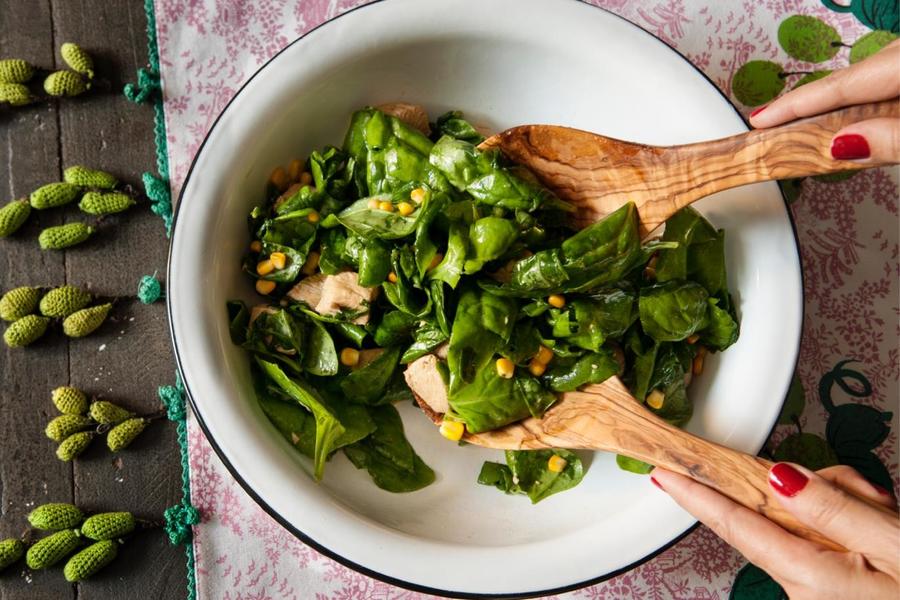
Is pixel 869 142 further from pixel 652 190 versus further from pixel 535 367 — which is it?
pixel 535 367

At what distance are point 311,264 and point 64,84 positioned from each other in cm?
93

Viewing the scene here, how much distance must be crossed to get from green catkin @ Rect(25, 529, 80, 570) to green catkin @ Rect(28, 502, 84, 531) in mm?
22

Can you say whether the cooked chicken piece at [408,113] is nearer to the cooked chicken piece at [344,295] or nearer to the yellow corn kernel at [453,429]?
the cooked chicken piece at [344,295]

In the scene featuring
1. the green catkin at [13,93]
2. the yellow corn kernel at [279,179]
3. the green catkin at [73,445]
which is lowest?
the green catkin at [73,445]

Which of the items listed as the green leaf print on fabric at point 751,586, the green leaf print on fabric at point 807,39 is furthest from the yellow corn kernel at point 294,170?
the green leaf print on fabric at point 751,586

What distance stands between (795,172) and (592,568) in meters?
0.97

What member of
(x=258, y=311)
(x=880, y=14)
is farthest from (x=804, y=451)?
(x=258, y=311)

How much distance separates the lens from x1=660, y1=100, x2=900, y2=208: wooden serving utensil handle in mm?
1454

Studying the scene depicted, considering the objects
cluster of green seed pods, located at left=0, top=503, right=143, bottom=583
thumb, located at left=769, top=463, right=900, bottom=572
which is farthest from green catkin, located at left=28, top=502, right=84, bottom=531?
thumb, located at left=769, top=463, right=900, bottom=572

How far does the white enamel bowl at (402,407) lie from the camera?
1.65m

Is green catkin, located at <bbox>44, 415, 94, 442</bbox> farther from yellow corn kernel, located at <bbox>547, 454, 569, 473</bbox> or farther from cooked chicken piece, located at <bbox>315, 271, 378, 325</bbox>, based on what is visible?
yellow corn kernel, located at <bbox>547, 454, 569, 473</bbox>

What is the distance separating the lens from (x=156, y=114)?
210 cm

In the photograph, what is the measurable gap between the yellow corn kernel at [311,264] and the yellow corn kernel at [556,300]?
61 centimetres

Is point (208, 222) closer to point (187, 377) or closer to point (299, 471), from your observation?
point (187, 377)
